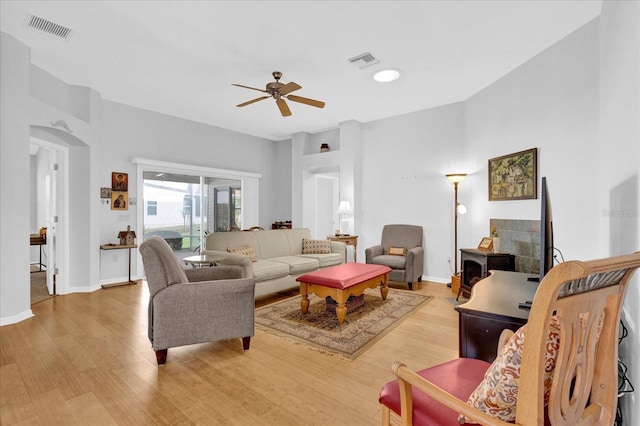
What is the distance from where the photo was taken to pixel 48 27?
3.00 m

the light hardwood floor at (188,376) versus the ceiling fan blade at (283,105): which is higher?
the ceiling fan blade at (283,105)

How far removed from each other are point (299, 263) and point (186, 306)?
6.89 feet

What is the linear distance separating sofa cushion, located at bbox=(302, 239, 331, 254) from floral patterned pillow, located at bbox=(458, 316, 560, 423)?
4187 millimetres

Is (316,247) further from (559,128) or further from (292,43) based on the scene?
(559,128)

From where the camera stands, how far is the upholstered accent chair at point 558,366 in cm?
79

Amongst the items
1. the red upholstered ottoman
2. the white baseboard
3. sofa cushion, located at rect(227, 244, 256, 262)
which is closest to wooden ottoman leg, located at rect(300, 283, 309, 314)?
the red upholstered ottoman

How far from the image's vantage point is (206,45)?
10.7ft

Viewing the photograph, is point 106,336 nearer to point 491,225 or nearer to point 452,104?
point 491,225

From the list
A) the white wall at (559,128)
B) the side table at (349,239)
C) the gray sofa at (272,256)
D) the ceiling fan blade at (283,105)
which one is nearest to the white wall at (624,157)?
the white wall at (559,128)

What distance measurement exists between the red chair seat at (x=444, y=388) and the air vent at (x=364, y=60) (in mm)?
3233

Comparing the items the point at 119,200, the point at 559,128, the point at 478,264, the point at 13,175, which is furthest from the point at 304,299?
the point at 119,200

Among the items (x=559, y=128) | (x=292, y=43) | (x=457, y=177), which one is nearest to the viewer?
(x=559, y=128)

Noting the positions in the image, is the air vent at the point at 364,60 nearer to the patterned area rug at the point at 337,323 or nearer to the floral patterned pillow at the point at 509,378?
the patterned area rug at the point at 337,323

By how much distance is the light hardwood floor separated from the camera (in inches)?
71.5
